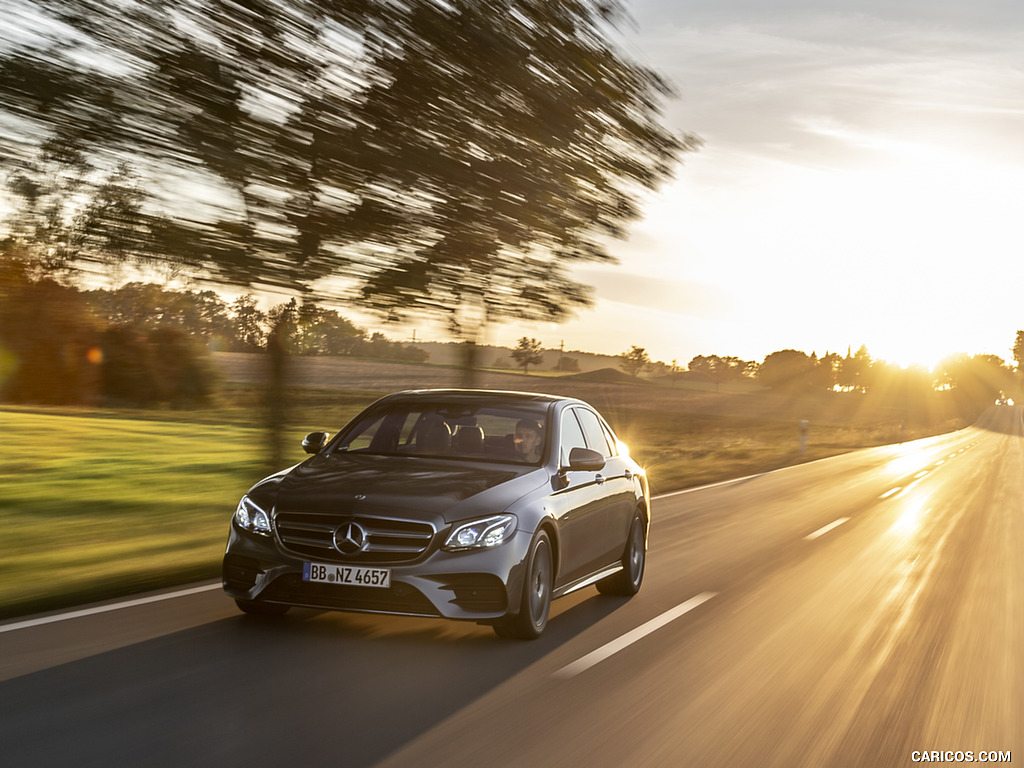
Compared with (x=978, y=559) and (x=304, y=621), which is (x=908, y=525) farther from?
(x=304, y=621)

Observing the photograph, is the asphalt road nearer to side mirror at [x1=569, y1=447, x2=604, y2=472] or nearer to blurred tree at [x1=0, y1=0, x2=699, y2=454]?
side mirror at [x1=569, y1=447, x2=604, y2=472]

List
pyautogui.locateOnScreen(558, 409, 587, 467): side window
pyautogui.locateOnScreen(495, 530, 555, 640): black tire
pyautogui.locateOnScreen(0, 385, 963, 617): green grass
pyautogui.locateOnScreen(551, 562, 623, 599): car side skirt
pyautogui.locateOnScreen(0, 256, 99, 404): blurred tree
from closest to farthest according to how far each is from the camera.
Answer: pyautogui.locateOnScreen(495, 530, 555, 640): black tire < pyautogui.locateOnScreen(551, 562, 623, 599): car side skirt < pyautogui.locateOnScreen(558, 409, 587, 467): side window < pyautogui.locateOnScreen(0, 385, 963, 617): green grass < pyautogui.locateOnScreen(0, 256, 99, 404): blurred tree

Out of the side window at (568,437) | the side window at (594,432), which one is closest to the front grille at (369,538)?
the side window at (568,437)

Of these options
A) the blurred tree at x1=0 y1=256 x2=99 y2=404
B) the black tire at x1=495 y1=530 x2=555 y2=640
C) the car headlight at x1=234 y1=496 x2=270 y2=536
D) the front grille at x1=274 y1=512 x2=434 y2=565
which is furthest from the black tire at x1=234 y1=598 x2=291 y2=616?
the blurred tree at x1=0 y1=256 x2=99 y2=404

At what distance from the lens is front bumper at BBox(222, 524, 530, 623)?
6.02 m

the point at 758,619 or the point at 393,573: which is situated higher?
the point at 393,573

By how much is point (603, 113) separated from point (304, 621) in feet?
27.6

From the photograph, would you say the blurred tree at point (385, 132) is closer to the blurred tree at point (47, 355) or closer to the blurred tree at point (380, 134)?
the blurred tree at point (380, 134)

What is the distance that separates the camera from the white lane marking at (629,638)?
19.6 feet

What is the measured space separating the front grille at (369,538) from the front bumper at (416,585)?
69mm

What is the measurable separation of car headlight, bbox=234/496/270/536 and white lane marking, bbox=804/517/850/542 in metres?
8.11

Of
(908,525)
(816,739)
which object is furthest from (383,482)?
(908,525)

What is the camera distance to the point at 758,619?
772 centimetres

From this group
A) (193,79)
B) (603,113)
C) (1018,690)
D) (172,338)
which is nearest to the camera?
(1018,690)
